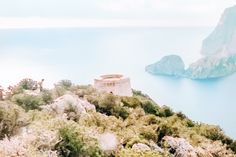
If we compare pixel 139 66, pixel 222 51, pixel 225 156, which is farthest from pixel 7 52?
pixel 225 156

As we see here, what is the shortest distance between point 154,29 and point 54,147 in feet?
375

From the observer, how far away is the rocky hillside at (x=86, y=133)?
7.39 metres

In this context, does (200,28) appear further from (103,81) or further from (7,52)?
(103,81)

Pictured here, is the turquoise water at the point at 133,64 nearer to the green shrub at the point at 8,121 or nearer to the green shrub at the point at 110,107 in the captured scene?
the green shrub at the point at 110,107

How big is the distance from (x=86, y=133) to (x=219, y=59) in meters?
55.0

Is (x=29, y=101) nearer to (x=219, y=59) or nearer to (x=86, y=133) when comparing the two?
(x=86, y=133)

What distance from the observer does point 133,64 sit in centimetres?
8112

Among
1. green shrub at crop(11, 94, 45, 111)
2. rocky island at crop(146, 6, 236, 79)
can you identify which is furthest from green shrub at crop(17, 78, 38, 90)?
rocky island at crop(146, 6, 236, 79)

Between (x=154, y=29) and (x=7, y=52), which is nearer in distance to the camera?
(x=7, y=52)

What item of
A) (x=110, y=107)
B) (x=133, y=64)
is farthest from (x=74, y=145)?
(x=133, y=64)

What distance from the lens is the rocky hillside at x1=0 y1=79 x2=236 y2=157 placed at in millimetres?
7391

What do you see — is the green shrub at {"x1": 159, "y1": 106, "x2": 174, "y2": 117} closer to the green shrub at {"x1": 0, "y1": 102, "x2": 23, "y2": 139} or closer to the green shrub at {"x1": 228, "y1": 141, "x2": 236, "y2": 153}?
the green shrub at {"x1": 228, "y1": 141, "x2": 236, "y2": 153}

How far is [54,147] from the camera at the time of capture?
7.46 m

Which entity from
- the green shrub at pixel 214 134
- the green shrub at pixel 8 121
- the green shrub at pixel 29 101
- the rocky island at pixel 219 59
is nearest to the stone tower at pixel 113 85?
the green shrub at pixel 214 134
